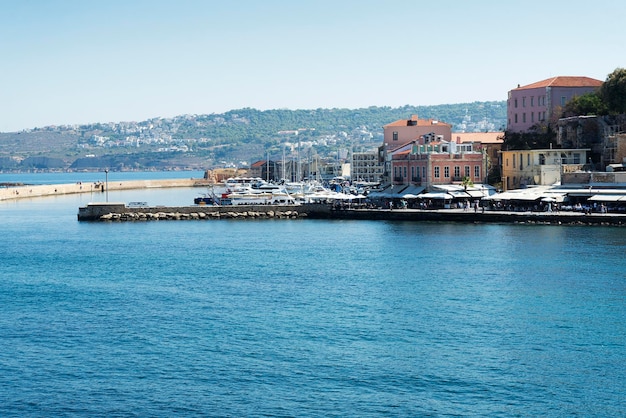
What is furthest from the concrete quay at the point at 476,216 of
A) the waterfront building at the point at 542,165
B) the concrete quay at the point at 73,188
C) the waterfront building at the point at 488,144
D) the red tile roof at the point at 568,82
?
the concrete quay at the point at 73,188

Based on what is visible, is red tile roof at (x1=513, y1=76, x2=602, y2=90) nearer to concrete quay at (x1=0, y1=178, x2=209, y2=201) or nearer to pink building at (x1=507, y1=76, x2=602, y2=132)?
pink building at (x1=507, y1=76, x2=602, y2=132)

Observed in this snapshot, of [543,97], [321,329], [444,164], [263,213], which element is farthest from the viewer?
[543,97]

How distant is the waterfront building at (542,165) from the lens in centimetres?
6456

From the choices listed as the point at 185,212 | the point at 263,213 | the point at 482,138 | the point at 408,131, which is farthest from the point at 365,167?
the point at 185,212

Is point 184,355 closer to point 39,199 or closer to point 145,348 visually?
point 145,348

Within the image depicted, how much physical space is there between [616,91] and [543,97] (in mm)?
11630

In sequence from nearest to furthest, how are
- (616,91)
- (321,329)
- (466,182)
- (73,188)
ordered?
(321,329)
(616,91)
(466,182)
(73,188)

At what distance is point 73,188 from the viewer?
126250 millimetres

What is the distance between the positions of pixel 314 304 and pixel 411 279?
6.56m

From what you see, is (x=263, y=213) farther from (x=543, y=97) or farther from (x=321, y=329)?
(x=321, y=329)

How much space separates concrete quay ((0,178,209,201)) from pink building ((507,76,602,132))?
56453mm

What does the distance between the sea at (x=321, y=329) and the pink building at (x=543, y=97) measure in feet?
90.5

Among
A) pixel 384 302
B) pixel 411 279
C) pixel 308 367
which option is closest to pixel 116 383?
pixel 308 367

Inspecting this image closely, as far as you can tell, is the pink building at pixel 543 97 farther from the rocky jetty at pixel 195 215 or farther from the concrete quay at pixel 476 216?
the rocky jetty at pixel 195 215
